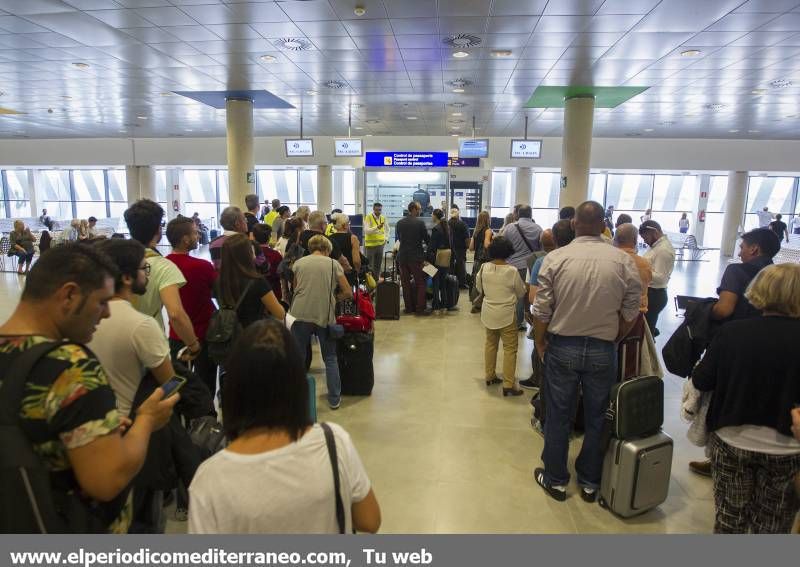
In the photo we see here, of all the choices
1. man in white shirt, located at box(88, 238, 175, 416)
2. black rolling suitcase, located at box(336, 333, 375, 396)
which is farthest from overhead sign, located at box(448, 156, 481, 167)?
man in white shirt, located at box(88, 238, 175, 416)

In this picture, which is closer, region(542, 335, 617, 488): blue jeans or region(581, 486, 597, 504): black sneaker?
region(542, 335, 617, 488): blue jeans

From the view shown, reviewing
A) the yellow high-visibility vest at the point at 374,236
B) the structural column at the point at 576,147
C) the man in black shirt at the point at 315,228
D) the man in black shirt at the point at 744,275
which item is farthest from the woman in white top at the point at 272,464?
the structural column at the point at 576,147

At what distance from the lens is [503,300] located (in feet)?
14.7

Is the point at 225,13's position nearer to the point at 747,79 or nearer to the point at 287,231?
the point at 287,231

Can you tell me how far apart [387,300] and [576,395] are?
15.4ft

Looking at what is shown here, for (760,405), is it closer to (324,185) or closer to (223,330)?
(223,330)

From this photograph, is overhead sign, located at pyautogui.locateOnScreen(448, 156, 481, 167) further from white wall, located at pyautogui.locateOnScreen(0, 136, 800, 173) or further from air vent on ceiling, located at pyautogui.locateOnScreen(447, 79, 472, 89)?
white wall, located at pyautogui.locateOnScreen(0, 136, 800, 173)

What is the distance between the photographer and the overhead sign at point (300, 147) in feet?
40.9

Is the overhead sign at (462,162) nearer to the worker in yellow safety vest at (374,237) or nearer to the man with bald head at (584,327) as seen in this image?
the worker in yellow safety vest at (374,237)

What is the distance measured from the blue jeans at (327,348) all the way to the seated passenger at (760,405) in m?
2.75

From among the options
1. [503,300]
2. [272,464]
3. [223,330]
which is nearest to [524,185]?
[503,300]

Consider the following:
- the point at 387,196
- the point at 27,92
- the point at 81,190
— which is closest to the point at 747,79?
the point at 387,196

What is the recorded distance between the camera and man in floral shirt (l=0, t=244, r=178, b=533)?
3.67ft

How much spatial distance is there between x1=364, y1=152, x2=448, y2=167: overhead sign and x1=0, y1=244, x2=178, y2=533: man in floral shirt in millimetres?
10045
